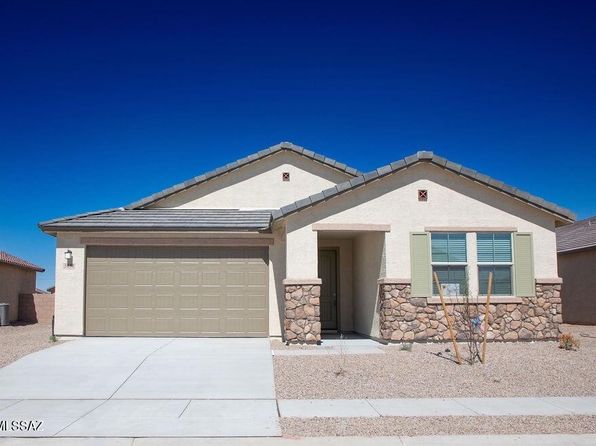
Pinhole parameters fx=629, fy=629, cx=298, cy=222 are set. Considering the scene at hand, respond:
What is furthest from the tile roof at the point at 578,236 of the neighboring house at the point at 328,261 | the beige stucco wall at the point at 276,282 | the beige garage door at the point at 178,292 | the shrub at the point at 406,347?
the beige garage door at the point at 178,292

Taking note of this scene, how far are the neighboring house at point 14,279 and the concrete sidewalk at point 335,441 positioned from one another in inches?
699

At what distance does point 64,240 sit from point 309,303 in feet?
21.7

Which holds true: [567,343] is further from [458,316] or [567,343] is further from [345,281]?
[345,281]

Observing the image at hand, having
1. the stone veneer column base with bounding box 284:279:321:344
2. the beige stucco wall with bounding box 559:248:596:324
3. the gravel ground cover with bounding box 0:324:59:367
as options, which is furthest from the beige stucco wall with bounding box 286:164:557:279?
the beige stucco wall with bounding box 559:248:596:324

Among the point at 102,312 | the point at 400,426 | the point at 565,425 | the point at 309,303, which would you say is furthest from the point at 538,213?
the point at 102,312

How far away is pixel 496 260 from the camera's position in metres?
14.9

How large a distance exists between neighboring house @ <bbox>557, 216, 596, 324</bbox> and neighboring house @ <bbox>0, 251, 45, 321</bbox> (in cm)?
2047

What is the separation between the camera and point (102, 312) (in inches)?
628

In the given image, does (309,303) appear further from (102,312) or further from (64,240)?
(64,240)

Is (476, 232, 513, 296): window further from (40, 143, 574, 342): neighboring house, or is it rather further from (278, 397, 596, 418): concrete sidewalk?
(278, 397, 596, 418): concrete sidewalk

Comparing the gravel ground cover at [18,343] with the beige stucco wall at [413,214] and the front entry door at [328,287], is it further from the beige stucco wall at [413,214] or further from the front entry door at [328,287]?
the front entry door at [328,287]

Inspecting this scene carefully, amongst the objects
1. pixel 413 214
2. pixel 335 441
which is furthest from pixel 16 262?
pixel 335 441

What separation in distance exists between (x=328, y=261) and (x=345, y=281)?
731mm

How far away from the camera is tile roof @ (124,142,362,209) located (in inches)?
741
